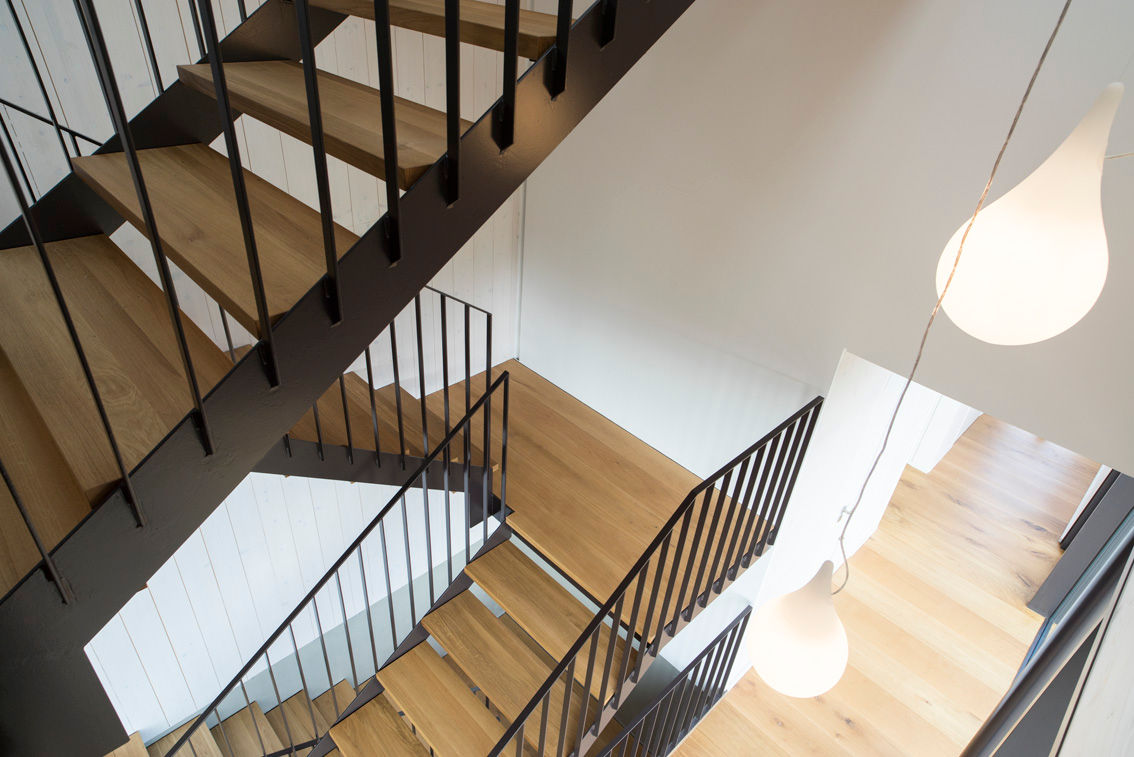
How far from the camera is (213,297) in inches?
50.1

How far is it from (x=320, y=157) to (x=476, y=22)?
0.62 metres

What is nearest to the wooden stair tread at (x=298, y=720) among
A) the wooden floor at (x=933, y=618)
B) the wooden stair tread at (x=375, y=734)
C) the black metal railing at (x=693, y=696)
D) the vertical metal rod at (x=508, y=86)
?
the wooden stair tread at (x=375, y=734)

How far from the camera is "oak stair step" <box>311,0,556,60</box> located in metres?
1.41

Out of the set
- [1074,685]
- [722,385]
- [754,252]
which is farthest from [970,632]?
[1074,685]

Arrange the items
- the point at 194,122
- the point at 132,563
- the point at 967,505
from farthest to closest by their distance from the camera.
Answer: the point at 967,505
the point at 194,122
the point at 132,563

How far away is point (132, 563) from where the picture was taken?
124cm

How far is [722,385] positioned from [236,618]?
295 centimetres

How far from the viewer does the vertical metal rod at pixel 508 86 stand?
1226mm

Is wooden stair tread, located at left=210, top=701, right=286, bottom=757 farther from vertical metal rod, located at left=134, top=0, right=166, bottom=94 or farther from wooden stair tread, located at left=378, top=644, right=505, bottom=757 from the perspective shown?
vertical metal rod, located at left=134, top=0, right=166, bottom=94

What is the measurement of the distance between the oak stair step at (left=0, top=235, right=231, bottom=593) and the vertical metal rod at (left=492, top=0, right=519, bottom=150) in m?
0.87

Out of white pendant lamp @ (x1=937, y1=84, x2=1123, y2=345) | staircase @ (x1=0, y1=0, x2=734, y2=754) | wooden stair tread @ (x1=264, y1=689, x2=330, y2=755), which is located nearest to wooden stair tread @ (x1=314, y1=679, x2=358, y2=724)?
wooden stair tread @ (x1=264, y1=689, x2=330, y2=755)

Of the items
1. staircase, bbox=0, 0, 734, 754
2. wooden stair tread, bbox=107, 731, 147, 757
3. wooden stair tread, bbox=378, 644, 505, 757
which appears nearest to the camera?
staircase, bbox=0, 0, 734, 754

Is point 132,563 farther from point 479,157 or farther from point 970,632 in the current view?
point 970,632

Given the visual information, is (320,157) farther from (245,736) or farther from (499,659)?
(245,736)
